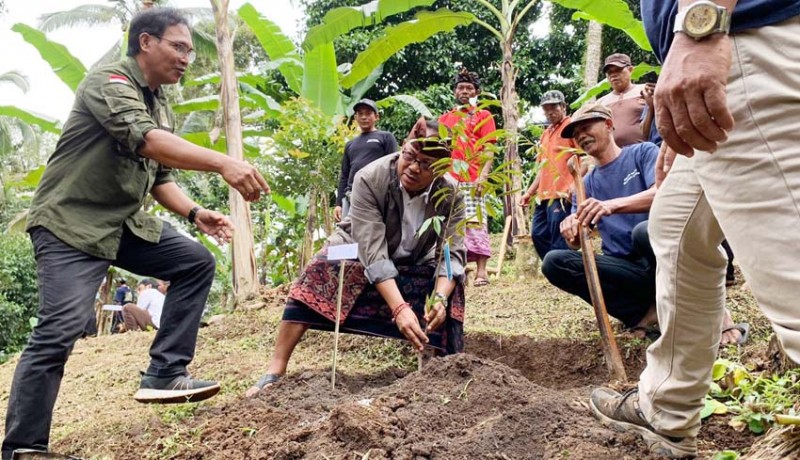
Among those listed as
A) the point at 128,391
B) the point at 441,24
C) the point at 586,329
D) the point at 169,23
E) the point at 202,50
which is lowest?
the point at 128,391

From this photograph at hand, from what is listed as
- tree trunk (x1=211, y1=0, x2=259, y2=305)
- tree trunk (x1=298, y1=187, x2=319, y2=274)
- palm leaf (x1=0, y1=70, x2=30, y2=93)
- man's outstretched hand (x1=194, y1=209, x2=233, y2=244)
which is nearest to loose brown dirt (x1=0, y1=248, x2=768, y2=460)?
man's outstretched hand (x1=194, y1=209, x2=233, y2=244)

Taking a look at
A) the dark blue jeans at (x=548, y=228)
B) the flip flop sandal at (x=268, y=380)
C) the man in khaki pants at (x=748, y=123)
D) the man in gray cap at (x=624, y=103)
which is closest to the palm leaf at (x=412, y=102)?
the man in gray cap at (x=624, y=103)

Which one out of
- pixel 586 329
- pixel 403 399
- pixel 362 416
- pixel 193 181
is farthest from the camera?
pixel 193 181

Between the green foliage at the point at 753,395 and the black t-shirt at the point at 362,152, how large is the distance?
12.4 feet

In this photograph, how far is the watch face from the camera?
1213mm

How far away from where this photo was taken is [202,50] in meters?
13.3

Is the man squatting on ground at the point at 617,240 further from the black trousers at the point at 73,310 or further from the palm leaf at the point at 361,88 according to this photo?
the palm leaf at the point at 361,88

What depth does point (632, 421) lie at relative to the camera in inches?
81.5

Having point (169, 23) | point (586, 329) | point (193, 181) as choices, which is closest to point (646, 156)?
point (586, 329)

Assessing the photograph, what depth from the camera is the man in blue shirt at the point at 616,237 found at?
3.62 metres

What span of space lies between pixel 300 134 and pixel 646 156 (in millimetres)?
3860

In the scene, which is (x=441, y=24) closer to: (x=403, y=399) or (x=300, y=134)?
(x=300, y=134)

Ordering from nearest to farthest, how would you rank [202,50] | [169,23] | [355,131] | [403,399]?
[403,399] < [169,23] < [355,131] < [202,50]

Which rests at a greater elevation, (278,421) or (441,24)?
(441,24)
